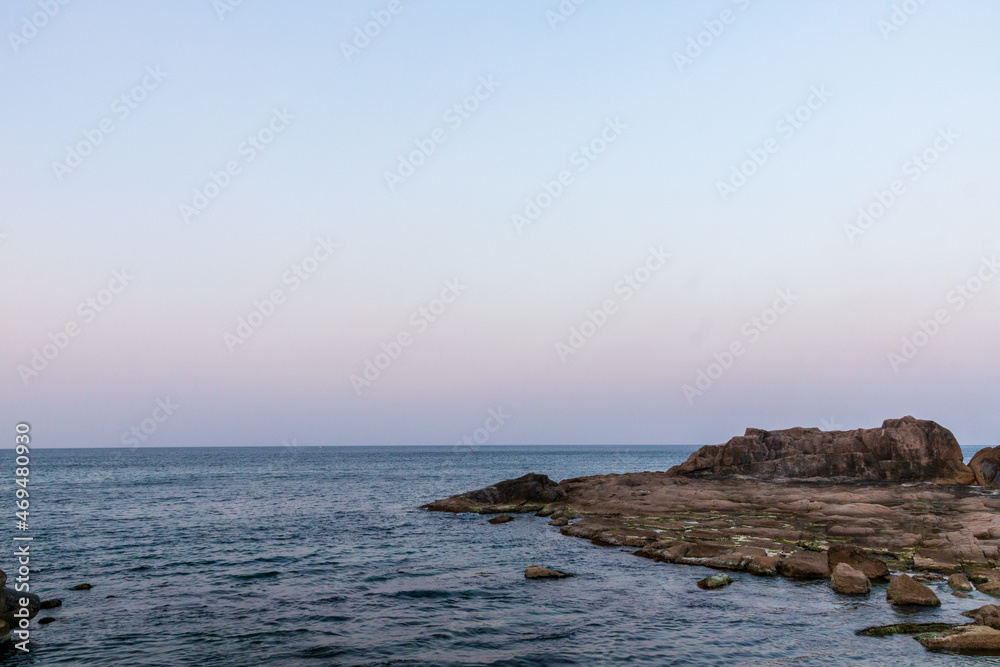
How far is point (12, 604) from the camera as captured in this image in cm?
2403

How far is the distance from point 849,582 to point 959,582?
504 cm

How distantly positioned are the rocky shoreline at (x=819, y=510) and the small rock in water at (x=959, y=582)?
0.05 meters

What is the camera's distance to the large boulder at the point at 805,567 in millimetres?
→ 31892

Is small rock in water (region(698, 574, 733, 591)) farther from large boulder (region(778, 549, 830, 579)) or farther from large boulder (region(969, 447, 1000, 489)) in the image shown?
large boulder (region(969, 447, 1000, 489))

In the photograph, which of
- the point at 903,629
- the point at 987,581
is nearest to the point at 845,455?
the point at 987,581

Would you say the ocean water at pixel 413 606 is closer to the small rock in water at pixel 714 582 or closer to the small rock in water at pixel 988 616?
the small rock in water at pixel 714 582

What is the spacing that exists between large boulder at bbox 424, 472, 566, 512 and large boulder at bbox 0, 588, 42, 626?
40.5 m

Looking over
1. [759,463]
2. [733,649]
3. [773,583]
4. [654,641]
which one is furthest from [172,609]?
[759,463]

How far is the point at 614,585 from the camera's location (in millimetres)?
31734

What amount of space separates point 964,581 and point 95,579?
141 ft

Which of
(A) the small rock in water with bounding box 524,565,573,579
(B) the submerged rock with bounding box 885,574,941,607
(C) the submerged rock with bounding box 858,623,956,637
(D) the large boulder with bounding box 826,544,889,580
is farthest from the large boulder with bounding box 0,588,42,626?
(D) the large boulder with bounding box 826,544,889,580

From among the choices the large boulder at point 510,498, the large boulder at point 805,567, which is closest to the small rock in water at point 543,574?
the large boulder at point 805,567

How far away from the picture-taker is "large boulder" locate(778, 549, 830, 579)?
3189 centimetres

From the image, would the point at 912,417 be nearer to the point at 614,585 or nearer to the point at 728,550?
the point at 728,550
